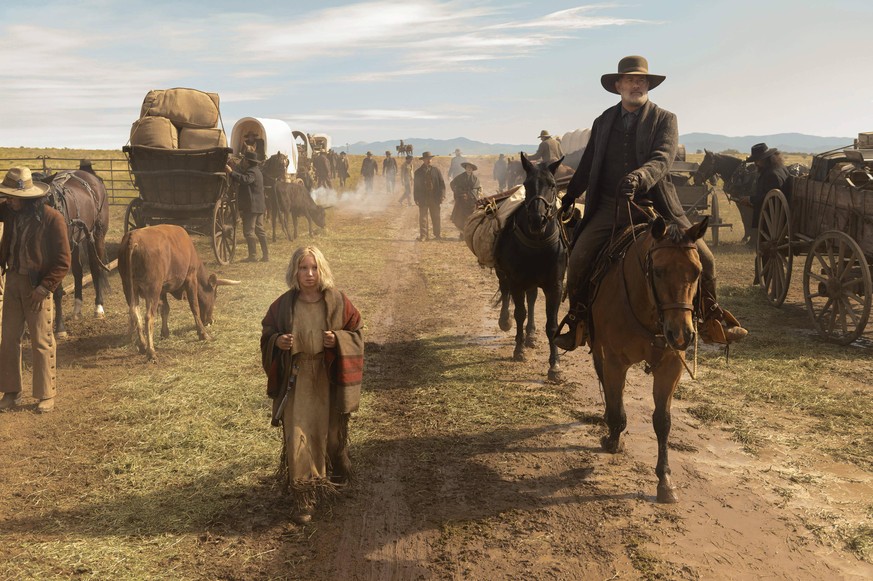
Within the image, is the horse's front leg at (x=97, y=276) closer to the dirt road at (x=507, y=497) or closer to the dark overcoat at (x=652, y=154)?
the dirt road at (x=507, y=497)

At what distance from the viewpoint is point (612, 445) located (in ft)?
19.5

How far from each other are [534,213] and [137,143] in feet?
34.8

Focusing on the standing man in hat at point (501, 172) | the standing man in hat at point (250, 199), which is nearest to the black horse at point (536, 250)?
the standing man in hat at point (250, 199)

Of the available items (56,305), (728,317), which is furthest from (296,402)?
(56,305)

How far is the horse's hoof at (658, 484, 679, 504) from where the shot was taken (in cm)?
503

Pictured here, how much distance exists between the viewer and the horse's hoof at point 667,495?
503 cm

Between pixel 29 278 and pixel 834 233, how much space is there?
9.38m

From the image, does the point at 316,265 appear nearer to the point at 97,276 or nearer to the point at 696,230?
the point at 696,230

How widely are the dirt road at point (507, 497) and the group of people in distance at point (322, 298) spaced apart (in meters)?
0.48

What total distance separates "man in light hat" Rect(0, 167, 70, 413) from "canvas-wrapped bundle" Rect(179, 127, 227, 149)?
8807 mm

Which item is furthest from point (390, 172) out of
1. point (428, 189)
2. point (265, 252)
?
point (265, 252)

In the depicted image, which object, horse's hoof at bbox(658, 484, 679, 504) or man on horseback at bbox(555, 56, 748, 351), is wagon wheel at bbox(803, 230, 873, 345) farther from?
horse's hoof at bbox(658, 484, 679, 504)

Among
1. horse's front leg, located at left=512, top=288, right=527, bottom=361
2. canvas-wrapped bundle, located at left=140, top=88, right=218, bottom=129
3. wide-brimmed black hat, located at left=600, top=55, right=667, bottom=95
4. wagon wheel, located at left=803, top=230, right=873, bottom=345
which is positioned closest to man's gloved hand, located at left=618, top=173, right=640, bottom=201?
wide-brimmed black hat, located at left=600, top=55, right=667, bottom=95

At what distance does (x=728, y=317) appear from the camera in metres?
5.25
